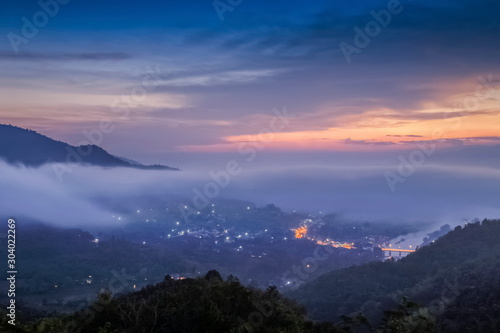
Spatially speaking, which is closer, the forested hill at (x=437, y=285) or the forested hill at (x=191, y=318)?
the forested hill at (x=191, y=318)

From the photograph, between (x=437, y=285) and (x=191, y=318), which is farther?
(x=437, y=285)

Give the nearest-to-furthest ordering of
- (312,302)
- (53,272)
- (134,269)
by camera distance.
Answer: (312,302), (53,272), (134,269)

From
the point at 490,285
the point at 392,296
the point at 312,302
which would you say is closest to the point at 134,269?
the point at 312,302

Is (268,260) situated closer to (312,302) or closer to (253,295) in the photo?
(312,302)

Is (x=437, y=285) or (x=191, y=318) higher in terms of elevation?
(x=437, y=285)

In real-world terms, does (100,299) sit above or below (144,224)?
below

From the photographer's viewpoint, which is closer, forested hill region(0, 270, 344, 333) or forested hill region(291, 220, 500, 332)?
forested hill region(0, 270, 344, 333)

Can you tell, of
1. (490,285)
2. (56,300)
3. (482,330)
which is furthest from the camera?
(56,300)

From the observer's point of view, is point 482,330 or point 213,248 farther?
point 213,248
